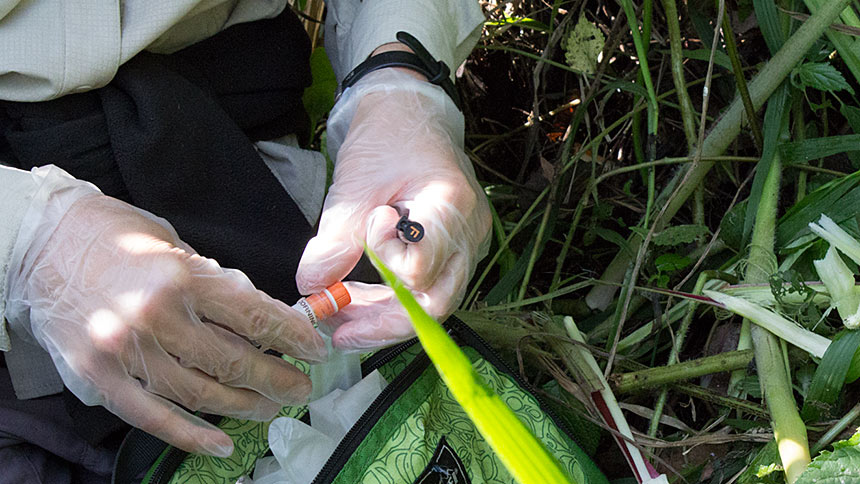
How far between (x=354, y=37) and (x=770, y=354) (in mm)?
689

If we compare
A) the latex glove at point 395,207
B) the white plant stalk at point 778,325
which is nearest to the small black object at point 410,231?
the latex glove at point 395,207

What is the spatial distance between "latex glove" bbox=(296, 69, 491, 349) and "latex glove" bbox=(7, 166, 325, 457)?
0.07 m

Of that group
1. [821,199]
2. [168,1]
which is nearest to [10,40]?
[168,1]

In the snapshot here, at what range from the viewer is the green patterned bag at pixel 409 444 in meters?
0.71

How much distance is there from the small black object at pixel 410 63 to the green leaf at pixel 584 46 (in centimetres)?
23

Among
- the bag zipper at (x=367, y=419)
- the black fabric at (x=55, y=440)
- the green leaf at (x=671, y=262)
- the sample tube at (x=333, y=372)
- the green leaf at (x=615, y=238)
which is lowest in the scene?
the black fabric at (x=55, y=440)

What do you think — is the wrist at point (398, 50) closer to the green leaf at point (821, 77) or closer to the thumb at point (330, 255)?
the thumb at point (330, 255)

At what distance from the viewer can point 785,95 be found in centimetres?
96

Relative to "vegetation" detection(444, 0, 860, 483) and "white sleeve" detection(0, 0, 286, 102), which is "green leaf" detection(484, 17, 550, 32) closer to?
"vegetation" detection(444, 0, 860, 483)

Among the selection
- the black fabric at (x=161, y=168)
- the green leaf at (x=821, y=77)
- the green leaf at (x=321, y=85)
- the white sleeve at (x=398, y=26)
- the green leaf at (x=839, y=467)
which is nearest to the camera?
the green leaf at (x=839, y=467)

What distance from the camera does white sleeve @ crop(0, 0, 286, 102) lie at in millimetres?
751

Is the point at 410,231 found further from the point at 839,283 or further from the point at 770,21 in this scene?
the point at 770,21

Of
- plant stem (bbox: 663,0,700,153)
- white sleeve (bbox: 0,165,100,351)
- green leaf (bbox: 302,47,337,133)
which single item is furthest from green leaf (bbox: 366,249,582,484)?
green leaf (bbox: 302,47,337,133)

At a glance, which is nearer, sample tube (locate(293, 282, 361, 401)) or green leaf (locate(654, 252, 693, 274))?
sample tube (locate(293, 282, 361, 401))
